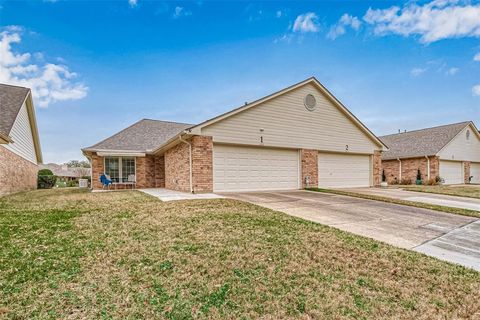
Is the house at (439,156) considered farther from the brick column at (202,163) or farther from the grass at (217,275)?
the grass at (217,275)

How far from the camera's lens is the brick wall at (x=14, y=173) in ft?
42.3

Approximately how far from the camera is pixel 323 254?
13.7 feet

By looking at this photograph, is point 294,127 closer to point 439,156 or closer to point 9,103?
point 439,156

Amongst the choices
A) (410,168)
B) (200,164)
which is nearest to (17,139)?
(200,164)

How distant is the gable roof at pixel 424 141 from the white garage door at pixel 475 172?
123 inches

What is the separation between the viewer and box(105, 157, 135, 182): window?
16375 mm

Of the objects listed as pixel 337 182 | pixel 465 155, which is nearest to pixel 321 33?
pixel 337 182

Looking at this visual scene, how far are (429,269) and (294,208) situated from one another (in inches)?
168

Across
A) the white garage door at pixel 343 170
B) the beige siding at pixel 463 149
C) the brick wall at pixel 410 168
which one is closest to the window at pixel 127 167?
the white garage door at pixel 343 170

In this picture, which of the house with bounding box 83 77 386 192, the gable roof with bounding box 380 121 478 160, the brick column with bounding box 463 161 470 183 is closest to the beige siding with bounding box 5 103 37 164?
the house with bounding box 83 77 386 192

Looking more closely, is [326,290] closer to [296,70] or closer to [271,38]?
[271,38]

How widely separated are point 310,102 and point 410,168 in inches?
551

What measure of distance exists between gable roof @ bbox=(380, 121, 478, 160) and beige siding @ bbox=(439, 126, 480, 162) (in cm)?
48

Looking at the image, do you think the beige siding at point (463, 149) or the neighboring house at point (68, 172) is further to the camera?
the neighboring house at point (68, 172)
